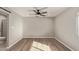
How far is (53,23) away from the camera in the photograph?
8969 mm

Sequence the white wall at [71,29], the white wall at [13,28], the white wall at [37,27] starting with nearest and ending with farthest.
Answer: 1. the white wall at [71,29]
2. the white wall at [13,28]
3. the white wall at [37,27]

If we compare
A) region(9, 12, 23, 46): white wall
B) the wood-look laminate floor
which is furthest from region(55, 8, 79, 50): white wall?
region(9, 12, 23, 46): white wall

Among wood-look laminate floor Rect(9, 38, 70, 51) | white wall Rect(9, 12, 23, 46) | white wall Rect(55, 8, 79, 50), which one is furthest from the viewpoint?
white wall Rect(9, 12, 23, 46)

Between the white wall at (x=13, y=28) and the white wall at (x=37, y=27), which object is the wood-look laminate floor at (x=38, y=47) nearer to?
the white wall at (x=13, y=28)

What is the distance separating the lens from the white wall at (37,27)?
352 inches

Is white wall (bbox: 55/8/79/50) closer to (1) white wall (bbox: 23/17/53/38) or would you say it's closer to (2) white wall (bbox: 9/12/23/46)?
(2) white wall (bbox: 9/12/23/46)

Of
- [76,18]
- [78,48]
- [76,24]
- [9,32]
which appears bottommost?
[78,48]

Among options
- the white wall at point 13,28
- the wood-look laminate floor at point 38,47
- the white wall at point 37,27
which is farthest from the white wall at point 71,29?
the white wall at point 37,27

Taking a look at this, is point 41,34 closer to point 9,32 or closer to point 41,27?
point 41,27

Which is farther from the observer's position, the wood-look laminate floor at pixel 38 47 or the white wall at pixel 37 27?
the white wall at pixel 37 27

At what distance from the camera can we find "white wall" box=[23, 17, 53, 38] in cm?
895
